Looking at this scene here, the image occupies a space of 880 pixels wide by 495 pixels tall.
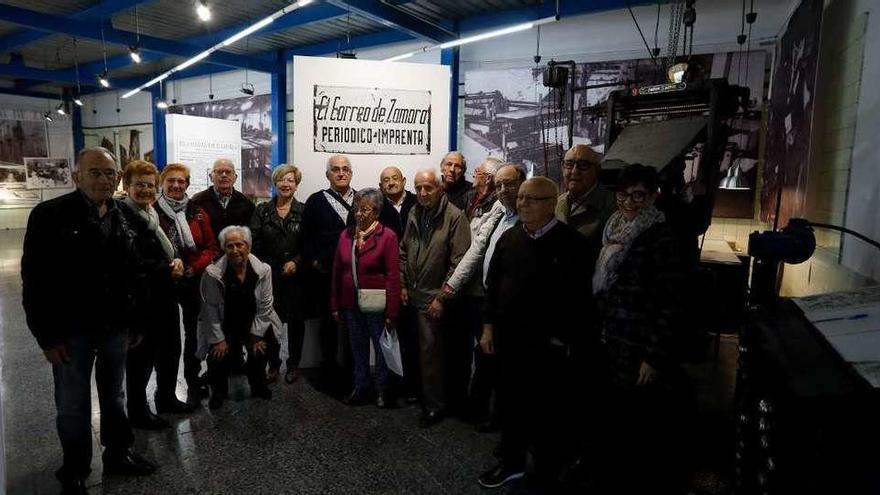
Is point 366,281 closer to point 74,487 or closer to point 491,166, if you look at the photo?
point 491,166

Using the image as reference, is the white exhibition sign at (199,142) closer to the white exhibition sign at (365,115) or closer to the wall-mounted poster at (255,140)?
the wall-mounted poster at (255,140)

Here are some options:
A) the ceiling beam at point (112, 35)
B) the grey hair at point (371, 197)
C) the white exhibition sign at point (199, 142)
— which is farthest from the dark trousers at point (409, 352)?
the ceiling beam at point (112, 35)

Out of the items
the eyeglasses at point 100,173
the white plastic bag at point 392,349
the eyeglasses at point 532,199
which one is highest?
the eyeglasses at point 100,173

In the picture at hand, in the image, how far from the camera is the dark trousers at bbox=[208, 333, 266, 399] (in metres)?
3.53

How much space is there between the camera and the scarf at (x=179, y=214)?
130 inches

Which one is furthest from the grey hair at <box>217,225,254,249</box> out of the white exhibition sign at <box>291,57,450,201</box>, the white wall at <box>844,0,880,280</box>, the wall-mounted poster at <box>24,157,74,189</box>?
the wall-mounted poster at <box>24,157,74,189</box>

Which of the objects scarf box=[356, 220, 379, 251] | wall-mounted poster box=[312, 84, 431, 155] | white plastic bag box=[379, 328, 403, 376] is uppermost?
wall-mounted poster box=[312, 84, 431, 155]

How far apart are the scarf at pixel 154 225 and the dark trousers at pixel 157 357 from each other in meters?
0.35

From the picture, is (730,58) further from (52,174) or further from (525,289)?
(52,174)

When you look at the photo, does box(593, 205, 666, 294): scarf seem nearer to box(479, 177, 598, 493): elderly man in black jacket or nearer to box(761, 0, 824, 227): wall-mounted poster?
box(479, 177, 598, 493): elderly man in black jacket

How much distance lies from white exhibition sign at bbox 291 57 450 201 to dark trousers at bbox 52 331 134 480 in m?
1.89

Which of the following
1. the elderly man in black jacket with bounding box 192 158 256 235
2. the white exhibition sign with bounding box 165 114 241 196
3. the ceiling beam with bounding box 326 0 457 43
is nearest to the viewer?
the elderly man in black jacket with bounding box 192 158 256 235

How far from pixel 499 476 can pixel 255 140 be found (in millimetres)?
10824

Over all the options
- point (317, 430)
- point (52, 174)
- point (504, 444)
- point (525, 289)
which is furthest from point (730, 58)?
point (52, 174)
